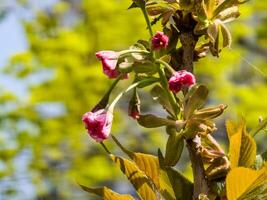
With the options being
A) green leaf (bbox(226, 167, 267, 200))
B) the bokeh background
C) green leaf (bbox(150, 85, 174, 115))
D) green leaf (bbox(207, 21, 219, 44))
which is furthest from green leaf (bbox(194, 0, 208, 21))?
the bokeh background

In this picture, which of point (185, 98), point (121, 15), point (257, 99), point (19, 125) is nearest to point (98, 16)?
point (121, 15)

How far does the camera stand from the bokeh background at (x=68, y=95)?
6.20 m

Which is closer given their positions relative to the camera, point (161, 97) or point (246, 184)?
point (246, 184)

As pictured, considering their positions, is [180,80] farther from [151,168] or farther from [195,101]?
[151,168]

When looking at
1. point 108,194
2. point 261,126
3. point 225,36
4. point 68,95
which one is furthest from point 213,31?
point 68,95

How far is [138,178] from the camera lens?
108 cm

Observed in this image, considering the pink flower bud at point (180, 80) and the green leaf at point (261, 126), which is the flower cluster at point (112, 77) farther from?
the green leaf at point (261, 126)

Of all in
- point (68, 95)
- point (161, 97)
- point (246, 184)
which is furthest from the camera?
point (68, 95)

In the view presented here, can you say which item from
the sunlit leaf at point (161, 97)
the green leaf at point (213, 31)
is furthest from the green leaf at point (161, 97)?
the green leaf at point (213, 31)

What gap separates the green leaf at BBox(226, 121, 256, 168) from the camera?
103cm

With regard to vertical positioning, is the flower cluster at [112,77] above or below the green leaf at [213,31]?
below

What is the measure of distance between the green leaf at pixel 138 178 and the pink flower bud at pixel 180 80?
13 cm

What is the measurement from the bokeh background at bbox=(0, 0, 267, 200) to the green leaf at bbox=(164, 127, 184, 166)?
495 centimetres

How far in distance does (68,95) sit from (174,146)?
5271mm
